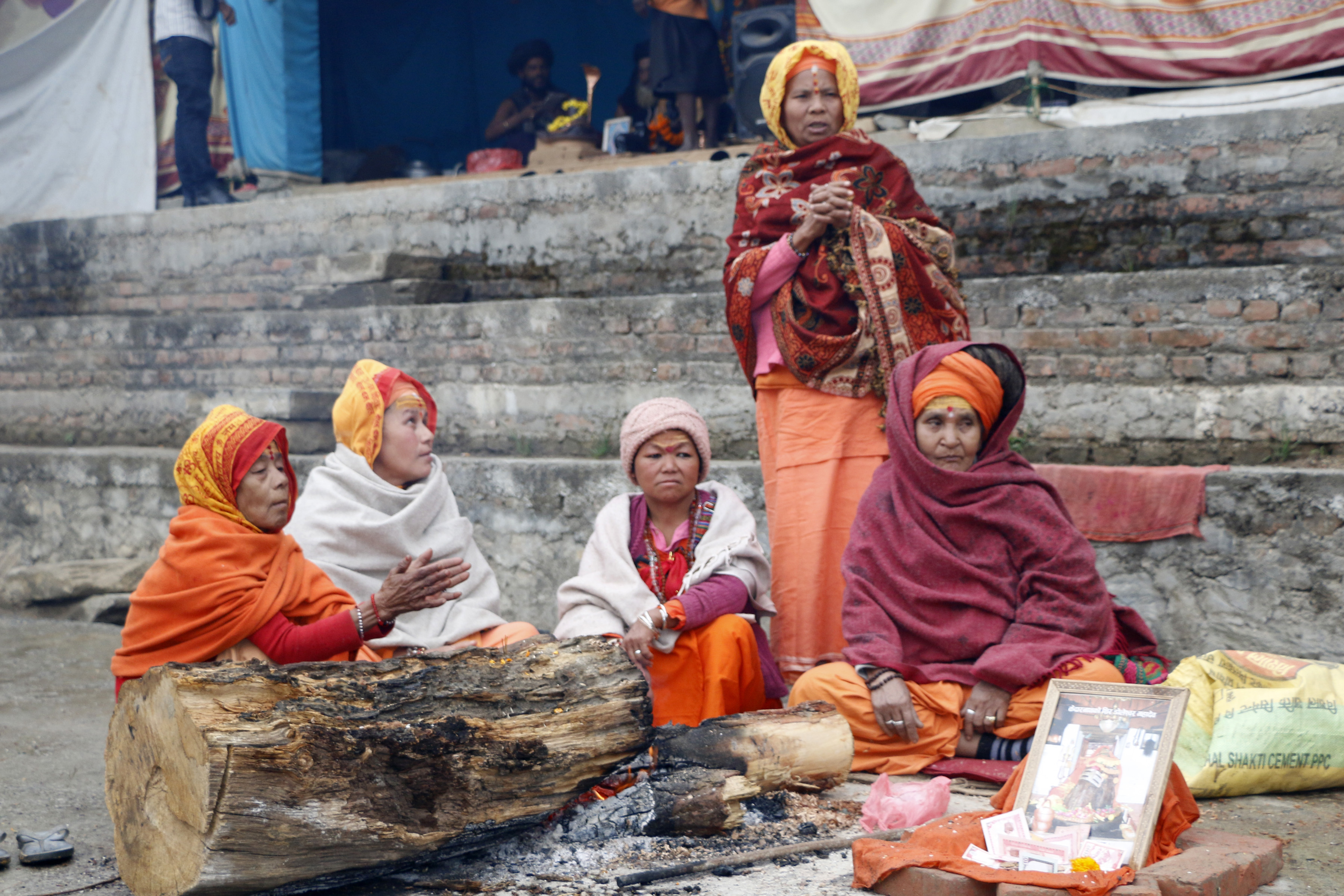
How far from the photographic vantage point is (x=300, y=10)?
27.1ft

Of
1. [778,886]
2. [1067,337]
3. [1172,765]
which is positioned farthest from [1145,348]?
[778,886]

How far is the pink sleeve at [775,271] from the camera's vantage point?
373 centimetres

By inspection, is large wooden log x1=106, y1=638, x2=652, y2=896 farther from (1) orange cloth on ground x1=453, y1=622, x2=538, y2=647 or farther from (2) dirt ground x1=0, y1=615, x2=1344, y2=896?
(1) orange cloth on ground x1=453, y1=622, x2=538, y2=647

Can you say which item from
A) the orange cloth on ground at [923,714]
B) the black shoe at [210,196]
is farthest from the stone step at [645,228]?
the orange cloth on ground at [923,714]

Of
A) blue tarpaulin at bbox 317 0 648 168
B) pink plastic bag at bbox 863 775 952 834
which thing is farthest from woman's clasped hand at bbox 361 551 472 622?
blue tarpaulin at bbox 317 0 648 168

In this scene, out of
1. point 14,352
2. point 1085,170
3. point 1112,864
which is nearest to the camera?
point 1112,864

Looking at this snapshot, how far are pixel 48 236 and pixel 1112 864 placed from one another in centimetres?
770

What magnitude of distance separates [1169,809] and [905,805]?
1.87 feet

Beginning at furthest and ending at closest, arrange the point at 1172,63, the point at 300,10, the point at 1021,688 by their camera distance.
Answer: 1. the point at 300,10
2. the point at 1172,63
3. the point at 1021,688

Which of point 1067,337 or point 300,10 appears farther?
point 300,10

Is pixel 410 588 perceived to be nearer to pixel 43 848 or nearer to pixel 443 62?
pixel 43 848

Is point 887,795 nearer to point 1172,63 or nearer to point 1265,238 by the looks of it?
point 1265,238

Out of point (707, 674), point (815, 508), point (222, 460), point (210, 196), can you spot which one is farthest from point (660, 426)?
point (210, 196)

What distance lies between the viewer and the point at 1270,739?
300cm
